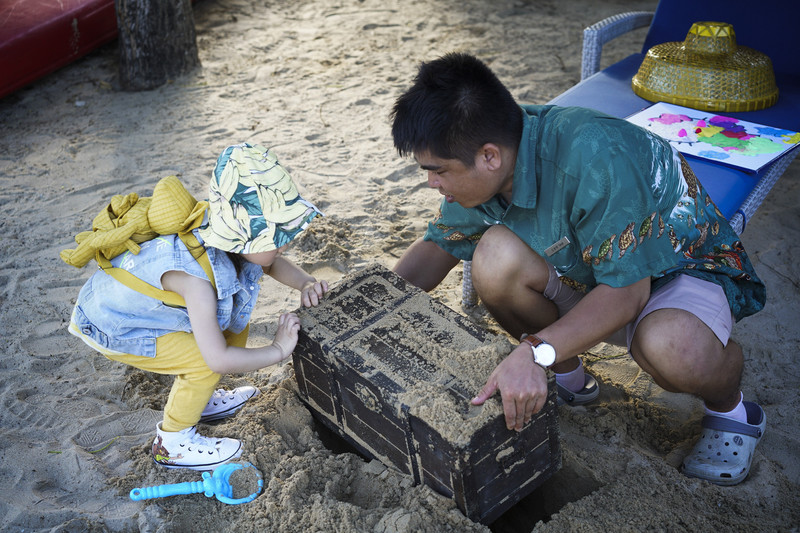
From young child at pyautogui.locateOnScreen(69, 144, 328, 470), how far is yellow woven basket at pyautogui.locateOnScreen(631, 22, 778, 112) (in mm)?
2035

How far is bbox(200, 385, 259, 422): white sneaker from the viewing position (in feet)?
7.79

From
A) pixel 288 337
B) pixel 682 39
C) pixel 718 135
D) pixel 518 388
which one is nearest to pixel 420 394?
pixel 518 388

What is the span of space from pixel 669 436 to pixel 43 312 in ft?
8.11

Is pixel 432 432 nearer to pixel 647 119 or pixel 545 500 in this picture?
pixel 545 500

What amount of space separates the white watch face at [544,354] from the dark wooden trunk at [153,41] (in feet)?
13.0

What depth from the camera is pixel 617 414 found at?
234 centimetres

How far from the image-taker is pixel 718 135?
2.98m

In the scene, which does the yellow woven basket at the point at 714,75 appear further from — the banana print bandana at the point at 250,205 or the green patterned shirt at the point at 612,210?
the banana print bandana at the point at 250,205

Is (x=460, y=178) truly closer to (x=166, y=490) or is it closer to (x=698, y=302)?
(x=698, y=302)

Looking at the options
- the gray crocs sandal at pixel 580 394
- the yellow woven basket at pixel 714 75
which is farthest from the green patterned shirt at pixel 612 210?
the yellow woven basket at pixel 714 75

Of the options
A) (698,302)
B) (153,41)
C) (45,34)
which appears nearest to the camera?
(698,302)

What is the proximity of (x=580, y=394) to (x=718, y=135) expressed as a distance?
138 centimetres

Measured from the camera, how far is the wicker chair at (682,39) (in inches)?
115

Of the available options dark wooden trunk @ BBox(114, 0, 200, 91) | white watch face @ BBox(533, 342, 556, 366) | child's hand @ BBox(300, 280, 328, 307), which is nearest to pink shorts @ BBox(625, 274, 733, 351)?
white watch face @ BBox(533, 342, 556, 366)
